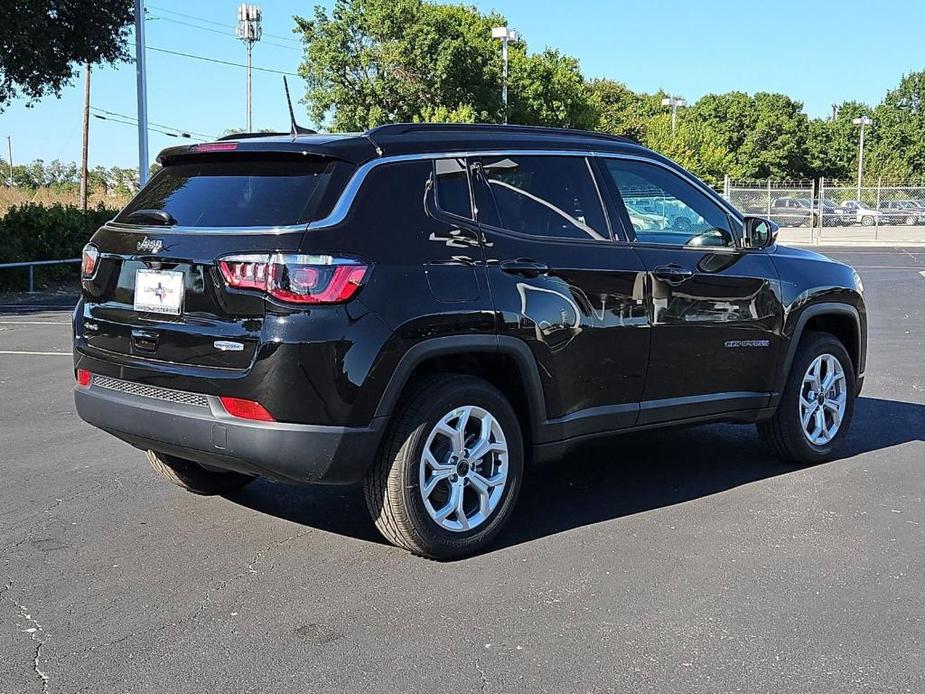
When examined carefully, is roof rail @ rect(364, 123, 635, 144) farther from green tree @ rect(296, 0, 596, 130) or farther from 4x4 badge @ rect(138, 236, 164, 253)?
green tree @ rect(296, 0, 596, 130)

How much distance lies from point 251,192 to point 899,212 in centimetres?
5115

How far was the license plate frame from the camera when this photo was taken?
414 cm

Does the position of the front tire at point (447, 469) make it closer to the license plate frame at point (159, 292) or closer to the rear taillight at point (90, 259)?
the license plate frame at point (159, 292)

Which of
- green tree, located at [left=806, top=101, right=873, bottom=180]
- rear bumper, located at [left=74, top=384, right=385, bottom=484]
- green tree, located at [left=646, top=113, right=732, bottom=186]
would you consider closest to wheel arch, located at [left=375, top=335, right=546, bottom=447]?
rear bumper, located at [left=74, top=384, right=385, bottom=484]

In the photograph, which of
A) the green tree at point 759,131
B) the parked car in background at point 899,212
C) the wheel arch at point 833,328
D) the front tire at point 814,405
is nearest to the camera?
the wheel arch at point 833,328

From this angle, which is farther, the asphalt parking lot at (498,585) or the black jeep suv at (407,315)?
the black jeep suv at (407,315)

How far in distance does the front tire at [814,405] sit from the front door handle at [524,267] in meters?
2.15

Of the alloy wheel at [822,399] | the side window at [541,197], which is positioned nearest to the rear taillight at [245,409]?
the side window at [541,197]

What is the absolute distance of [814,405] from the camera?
6.10m


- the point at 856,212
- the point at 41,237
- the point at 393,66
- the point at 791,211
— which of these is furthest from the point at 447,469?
the point at 856,212

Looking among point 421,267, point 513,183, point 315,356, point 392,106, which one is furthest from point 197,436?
point 392,106

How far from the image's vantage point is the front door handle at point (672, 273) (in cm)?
512

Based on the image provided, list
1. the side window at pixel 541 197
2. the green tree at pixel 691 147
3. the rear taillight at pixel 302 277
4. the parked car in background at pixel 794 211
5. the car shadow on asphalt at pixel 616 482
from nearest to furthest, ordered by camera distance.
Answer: the rear taillight at pixel 302 277 < the side window at pixel 541 197 < the car shadow on asphalt at pixel 616 482 < the parked car in background at pixel 794 211 < the green tree at pixel 691 147

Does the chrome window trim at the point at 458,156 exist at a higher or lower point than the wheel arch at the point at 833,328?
higher
